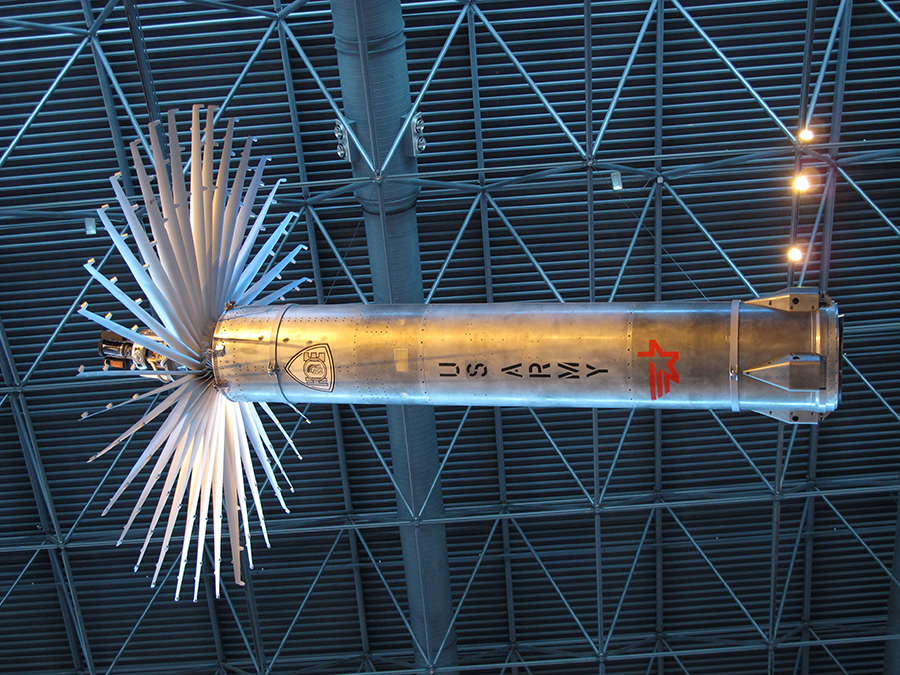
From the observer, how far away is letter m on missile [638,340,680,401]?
31.6 feet

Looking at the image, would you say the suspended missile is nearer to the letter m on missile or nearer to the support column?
the letter m on missile

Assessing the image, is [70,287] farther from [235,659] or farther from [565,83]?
[565,83]

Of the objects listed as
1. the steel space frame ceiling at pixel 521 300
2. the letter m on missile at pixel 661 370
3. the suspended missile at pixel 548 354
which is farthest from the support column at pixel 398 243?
the letter m on missile at pixel 661 370

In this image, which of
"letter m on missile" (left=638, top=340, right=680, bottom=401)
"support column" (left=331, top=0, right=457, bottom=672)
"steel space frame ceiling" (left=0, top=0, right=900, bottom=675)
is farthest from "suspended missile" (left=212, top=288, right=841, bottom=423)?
"steel space frame ceiling" (left=0, top=0, right=900, bottom=675)

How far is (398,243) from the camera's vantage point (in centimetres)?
1617

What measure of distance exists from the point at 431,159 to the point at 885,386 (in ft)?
37.8

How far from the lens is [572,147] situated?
1755 cm

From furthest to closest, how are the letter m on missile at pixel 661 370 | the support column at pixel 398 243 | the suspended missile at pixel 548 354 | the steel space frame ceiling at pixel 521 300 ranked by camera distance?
the steel space frame ceiling at pixel 521 300 → the support column at pixel 398 243 → the letter m on missile at pixel 661 370 → the suspended missile at pixel 548 354

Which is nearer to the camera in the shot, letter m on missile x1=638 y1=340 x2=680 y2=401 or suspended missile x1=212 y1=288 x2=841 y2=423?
suspended missile x1=212 y1=288 x2=841 y2=423

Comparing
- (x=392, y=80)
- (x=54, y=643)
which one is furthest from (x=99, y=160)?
(x=54, y=643)

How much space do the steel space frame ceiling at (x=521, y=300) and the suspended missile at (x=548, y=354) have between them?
5150 millimetres

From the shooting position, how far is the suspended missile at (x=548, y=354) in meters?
9.34

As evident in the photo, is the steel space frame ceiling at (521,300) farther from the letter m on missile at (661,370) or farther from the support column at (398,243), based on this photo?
the letter m on missile at (661,370)

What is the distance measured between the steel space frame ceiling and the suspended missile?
16.9 ft
